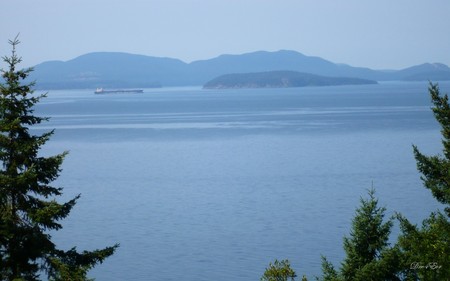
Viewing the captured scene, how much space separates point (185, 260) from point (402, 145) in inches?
1877

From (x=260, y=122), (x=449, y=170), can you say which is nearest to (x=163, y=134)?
(x=260, y=122)

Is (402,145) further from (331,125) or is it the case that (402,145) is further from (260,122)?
(260,122)

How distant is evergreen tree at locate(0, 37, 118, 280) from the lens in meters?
9.94

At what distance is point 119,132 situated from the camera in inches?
3991

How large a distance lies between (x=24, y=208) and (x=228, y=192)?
40.4 meters

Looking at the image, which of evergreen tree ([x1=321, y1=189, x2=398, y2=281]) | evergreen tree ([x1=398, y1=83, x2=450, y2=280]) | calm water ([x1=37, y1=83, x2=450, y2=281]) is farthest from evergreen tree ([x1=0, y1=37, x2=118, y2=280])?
calm water ([x1=37, y1=83, x2=450, y2=281])

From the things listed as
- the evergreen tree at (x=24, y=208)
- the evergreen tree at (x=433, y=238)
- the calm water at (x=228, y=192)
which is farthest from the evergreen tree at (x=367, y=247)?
the calm water at (x=228, y=192)

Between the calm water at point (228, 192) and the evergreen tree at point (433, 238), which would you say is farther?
the calm water at point (228, 192)

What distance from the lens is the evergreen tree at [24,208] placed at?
9938 millimetres

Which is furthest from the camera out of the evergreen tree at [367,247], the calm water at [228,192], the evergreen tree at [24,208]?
the calm water at [228,192]

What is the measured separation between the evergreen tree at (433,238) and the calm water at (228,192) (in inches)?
551

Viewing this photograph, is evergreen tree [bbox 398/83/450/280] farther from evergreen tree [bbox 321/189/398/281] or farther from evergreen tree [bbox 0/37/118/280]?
evergreen tree [bbox 0/37/118/280]

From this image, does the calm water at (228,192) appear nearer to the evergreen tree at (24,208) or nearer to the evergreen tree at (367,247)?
the evergreen tree at (367,247)

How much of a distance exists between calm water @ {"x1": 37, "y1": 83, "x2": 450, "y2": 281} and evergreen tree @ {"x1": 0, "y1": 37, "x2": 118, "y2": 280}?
19792 millimetres
